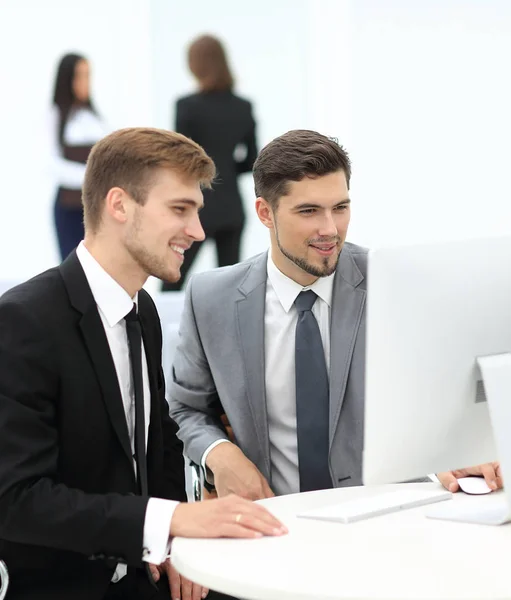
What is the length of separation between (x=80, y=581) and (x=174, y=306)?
1932 mm

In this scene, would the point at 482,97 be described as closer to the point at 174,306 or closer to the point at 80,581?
the point at 174,306

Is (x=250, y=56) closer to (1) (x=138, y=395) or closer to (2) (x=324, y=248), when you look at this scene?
(2) (x=324, y=248)

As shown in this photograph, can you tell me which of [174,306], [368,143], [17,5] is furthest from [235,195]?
[174,306]

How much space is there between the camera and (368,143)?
7750mm

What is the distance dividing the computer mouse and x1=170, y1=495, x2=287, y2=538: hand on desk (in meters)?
0.49

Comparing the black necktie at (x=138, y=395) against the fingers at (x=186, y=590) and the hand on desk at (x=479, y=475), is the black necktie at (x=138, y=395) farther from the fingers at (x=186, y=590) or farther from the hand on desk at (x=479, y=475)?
the hand on desk at (x=479, y=475)

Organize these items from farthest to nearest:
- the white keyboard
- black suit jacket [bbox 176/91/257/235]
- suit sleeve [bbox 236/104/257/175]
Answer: suit sleeve [bbox 236/104/257/175], black suit jacket [bbox 176/91/257/235], the white keyboard

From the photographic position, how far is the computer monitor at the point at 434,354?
5.46 feet

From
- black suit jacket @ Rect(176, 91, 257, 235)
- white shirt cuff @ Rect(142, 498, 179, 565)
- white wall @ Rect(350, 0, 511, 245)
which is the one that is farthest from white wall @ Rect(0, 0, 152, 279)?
white shirt cuff @ Rect(142, 498, 179, 565)

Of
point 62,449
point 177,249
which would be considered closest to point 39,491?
point 62,449

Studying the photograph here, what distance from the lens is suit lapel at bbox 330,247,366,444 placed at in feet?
8.00

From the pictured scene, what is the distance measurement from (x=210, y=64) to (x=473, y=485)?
16.9 ft

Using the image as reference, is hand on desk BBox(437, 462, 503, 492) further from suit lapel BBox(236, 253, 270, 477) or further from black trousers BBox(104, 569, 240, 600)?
black trousers BBox(104, 569, 240, 600)

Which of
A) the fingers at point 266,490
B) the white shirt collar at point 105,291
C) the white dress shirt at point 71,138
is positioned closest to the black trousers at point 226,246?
the white dress shirt at point 71,138
